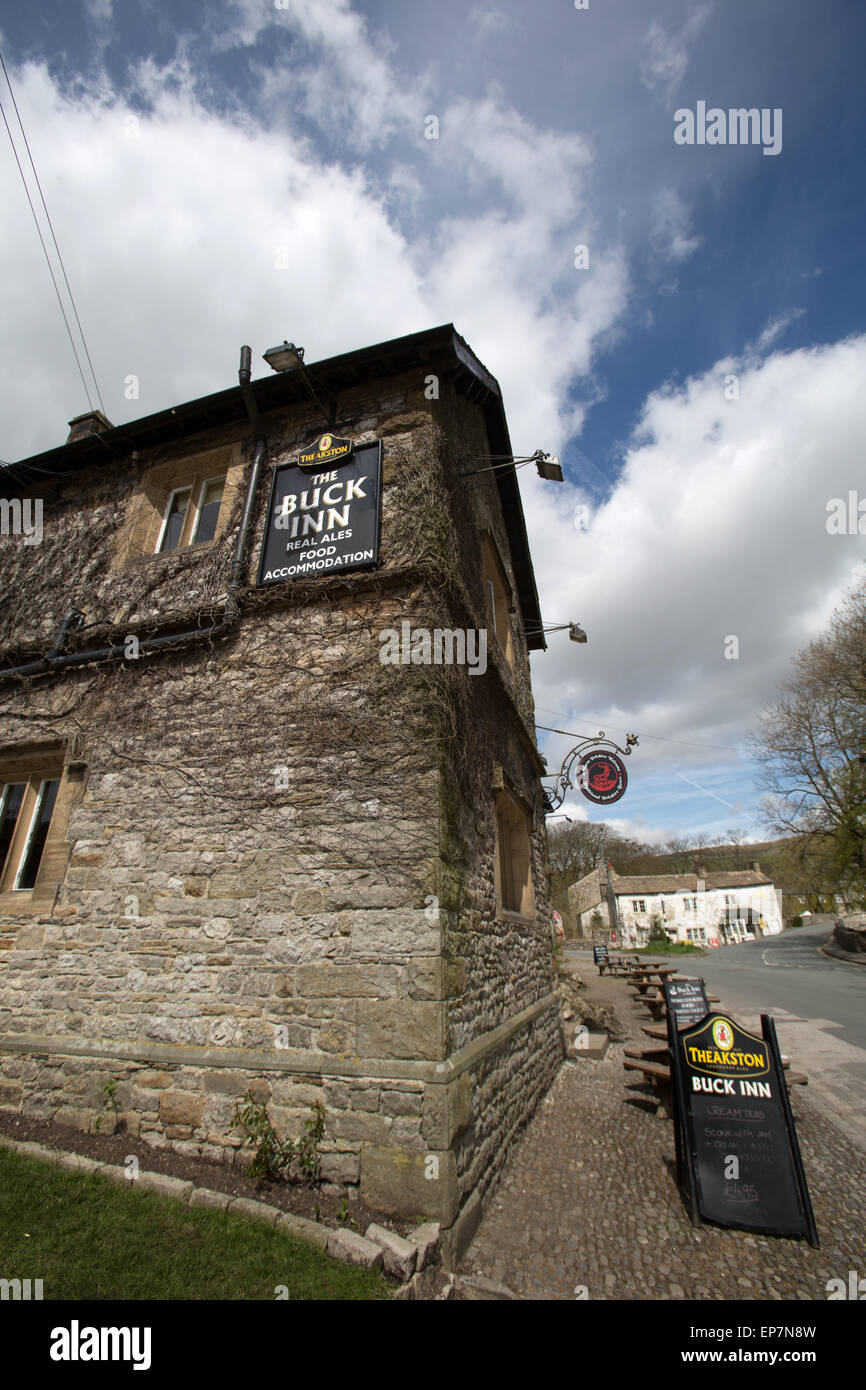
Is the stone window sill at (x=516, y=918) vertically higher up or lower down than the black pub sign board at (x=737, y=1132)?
higher up

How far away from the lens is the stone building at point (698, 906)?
52250 millimetres

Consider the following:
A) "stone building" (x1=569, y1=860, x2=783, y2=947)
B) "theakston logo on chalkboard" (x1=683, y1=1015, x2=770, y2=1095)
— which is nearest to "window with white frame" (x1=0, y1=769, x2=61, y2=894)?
"theakston logo on chalkboard" (x1=683, y1=1015, x2=770, y2=1095)

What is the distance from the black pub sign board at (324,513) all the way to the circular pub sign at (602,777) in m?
6.66

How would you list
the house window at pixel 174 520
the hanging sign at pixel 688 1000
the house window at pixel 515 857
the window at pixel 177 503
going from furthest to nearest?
the hanging sign at pixel 688 1000, the house window at pixel 515 857, the house window at pixel 174 520, the window at pixel 177 503

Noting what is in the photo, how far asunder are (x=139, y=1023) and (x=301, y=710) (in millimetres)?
2988

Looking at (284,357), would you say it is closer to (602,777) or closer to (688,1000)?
(602,777)

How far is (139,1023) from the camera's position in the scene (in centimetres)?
485

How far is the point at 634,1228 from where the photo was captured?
4.16 meters

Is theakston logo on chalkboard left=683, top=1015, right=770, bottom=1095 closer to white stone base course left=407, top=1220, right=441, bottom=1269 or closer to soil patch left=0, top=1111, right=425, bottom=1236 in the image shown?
white stone base course left=407, top=1220, right=441, bottom=1269

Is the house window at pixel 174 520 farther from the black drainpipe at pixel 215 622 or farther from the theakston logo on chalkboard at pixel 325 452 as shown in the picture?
the theakston logo on chalkboard at pixel 325 452
